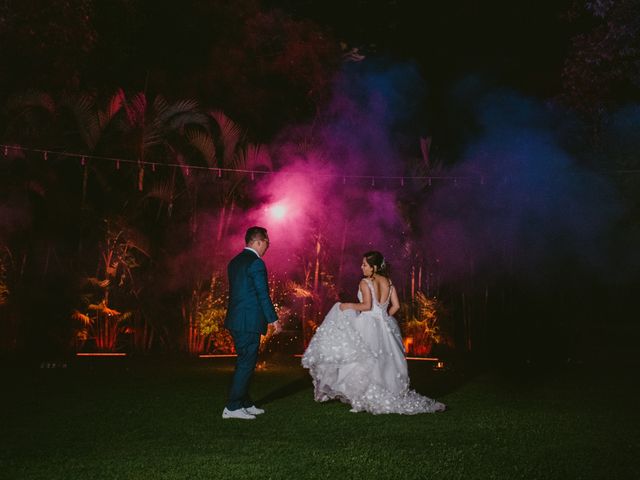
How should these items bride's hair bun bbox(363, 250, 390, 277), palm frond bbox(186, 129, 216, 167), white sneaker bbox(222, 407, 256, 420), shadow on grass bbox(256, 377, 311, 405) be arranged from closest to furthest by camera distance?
white sneaker bbox(222, 407, 256, 420)
bride's hair bun bbox(363, 250, 390, 277)
shadow on grass bbox(256, 377, 311, 405)
palm frond bbox(186, 129, 216, 167)

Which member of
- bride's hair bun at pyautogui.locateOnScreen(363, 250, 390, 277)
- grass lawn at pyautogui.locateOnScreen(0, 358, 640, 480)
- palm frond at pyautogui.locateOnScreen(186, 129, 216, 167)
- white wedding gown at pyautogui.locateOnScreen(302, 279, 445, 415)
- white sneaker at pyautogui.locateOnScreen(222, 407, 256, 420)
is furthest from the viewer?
palm frond at pyautogui.locateOnScreen(186, 129, 216, 167)

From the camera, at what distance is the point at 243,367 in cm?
728

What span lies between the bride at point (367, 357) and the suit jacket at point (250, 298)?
1.02m

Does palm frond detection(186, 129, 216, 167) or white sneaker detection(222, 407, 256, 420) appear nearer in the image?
white sneaker detection(222, 407, 256, 420)

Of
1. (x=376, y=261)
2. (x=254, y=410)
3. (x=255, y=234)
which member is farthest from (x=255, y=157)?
(x=254, y=410)

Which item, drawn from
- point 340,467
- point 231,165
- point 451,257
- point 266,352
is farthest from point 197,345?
point 340,467

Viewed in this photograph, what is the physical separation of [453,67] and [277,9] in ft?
15.3

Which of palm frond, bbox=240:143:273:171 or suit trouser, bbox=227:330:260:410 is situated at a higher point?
palm frond, bbox=240:143:273:171

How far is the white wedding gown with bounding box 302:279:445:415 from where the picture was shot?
25.2 feet

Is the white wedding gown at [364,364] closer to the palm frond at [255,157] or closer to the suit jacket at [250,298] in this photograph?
the suit jacket at [250,298]

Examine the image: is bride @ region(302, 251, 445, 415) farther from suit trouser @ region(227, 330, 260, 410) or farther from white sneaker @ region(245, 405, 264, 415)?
suit trouser @ region(227, 330, 260, 410)

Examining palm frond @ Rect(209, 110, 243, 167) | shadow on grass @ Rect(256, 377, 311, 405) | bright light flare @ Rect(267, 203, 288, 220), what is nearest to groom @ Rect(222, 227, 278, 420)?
shadow on grass @ Rect(256, 377, 311, 405)

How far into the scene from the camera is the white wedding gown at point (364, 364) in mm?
7684

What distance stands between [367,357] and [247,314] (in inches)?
54.5
